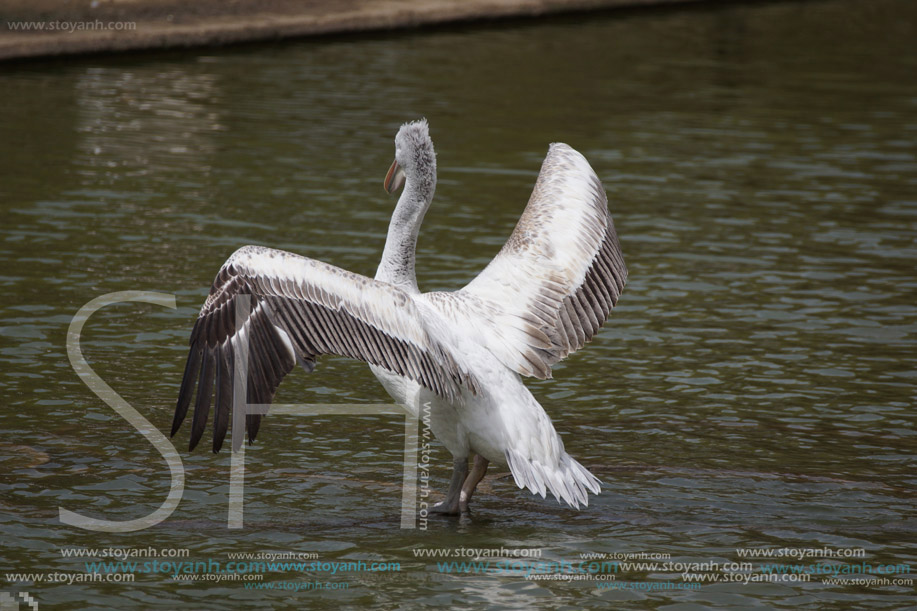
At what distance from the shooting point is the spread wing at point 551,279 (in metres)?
5.74

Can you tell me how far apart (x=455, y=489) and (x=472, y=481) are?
0.08m

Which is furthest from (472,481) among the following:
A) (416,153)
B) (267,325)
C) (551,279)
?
(416,153)

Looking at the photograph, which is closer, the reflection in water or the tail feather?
the tail feather

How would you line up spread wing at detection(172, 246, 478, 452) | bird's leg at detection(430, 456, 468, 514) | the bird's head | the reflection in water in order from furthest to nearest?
the reflection in water < the bird's head < bird's leg at detection(430, 456, 468, 514) < spread wing at detection(172, 246, 478, 452)

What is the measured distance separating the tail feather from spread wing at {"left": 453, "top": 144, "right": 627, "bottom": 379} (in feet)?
1.22

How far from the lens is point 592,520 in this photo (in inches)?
224

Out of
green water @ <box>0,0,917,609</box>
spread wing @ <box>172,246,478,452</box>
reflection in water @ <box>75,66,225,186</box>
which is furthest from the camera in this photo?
reflection in water @ <box>75,66,225,186</box>

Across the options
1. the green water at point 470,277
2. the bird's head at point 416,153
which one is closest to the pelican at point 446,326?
the bird's head at point 416,153

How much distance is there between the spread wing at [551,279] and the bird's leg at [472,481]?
44 cm

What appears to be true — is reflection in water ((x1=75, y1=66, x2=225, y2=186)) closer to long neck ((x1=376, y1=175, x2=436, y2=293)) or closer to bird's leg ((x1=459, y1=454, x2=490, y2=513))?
long neck ((x1=376, y1=175, x2=436, y2=293))

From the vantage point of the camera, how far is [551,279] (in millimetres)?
6055

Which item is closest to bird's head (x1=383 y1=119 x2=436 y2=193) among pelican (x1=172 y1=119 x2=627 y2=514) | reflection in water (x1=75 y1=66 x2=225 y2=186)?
pelican (x1=172 y1=119 x2=627 y2=514)

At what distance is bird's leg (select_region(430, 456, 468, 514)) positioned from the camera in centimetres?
574

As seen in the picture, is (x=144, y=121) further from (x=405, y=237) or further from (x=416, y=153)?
(x=405, y=237)
